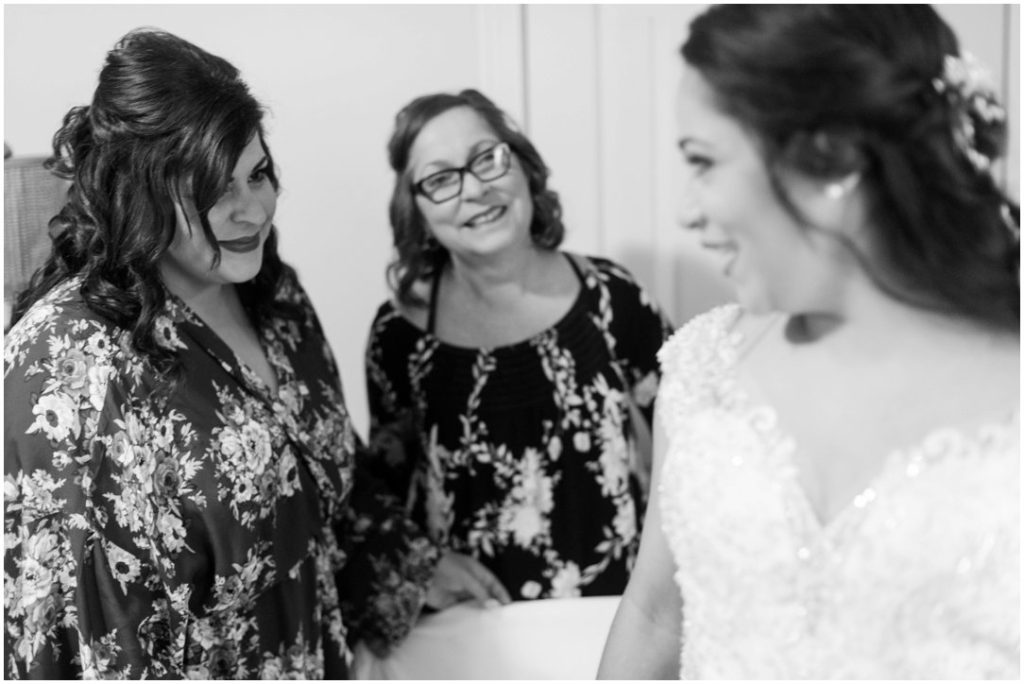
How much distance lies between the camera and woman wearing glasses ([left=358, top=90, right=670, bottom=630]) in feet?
6.16

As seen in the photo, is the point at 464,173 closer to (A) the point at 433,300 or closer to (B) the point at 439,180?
(B) the point at 439,180

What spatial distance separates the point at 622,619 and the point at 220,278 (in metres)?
0.75

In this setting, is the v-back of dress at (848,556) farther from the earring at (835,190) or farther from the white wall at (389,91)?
the white wall at (389,91)

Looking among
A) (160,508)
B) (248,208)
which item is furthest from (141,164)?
(160,508)

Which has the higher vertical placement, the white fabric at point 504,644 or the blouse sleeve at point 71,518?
the blouse sleeve at point 71,518

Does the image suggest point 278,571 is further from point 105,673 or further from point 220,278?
point 220,278

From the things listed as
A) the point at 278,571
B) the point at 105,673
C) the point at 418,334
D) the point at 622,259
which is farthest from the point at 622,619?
the point at 622,259

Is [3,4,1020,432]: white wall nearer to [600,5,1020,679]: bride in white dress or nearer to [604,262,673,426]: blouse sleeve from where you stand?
[604,262,673,426]: blouse sleeve

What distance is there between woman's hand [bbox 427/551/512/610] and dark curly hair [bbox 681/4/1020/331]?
1.12 meters

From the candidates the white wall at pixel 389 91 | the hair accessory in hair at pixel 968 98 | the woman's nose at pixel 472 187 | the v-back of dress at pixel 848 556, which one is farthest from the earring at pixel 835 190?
the white wall at pixel 389 91

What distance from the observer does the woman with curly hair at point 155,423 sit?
1.33m

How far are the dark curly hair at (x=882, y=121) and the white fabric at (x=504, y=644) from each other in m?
1.04

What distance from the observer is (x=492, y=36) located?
218 centimetres

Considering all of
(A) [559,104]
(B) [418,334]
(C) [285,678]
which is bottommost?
(C) [285,678]
